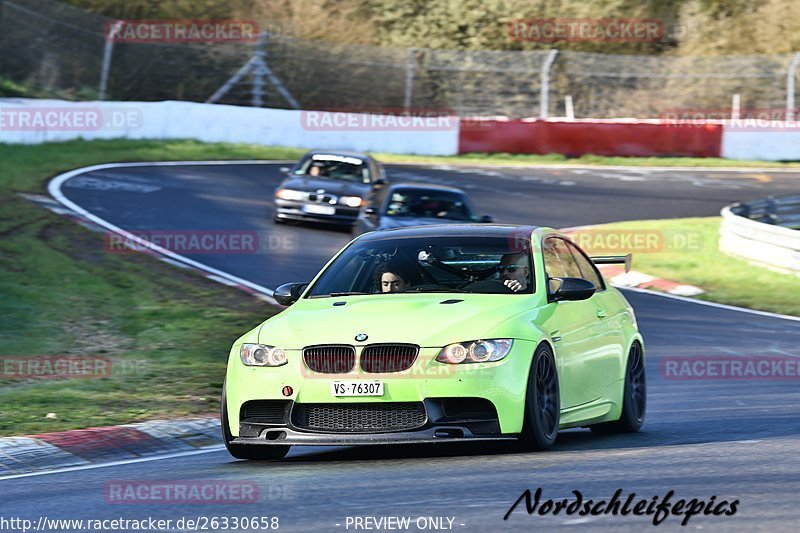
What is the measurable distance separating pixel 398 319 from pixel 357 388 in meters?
0.50

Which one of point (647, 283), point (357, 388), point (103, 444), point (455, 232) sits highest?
point (455, 232)

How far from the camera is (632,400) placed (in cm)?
1005

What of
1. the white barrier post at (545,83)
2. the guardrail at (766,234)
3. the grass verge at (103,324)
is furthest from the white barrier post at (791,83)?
the grass verge at (103,324)

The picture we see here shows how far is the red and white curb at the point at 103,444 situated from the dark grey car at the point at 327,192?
1511 centimetres

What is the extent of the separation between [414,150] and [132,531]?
3388 cm

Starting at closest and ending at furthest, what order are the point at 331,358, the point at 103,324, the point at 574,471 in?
the point at 574,471
the point at 331,358
the point at 103,324

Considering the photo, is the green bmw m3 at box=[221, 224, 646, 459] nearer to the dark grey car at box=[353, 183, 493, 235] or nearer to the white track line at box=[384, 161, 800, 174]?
the dark grey car at box=[353, 183, 493, 235]

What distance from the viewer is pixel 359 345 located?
8.20 metres

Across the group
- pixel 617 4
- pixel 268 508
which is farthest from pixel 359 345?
pixel 617 4

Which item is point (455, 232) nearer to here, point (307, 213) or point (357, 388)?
point (357, 388)

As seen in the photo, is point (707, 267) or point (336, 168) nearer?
point (707, 267)
